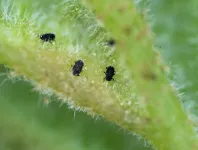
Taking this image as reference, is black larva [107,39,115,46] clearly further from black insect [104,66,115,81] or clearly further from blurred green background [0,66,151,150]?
blurred green background [0,66,151,150]

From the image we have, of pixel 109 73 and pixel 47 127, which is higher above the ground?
pixel 109 73

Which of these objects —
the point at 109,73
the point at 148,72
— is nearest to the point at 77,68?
the point at 109,73

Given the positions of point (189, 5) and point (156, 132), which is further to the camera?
point (189, 5)

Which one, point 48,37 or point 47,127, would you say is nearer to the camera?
point 48,37

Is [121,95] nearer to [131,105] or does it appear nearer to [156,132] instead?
[131,105]

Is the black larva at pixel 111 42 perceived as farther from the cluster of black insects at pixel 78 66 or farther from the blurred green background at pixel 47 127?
the blurred green background at pixel 47 127

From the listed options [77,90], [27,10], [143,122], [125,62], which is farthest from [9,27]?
[143,122]

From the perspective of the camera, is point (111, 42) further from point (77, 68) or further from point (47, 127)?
point (47, 127)

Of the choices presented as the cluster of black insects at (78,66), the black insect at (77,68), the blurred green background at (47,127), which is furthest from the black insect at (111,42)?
the blurred green background at (47,127)
